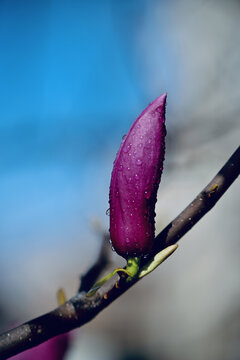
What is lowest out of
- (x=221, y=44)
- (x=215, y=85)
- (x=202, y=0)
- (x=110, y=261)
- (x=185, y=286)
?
(x=185, y=286)

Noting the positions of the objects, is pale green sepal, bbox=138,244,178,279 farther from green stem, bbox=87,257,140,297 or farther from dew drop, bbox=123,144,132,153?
dew drop, bbox=123,144,132,153

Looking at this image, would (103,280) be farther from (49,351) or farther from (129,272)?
(49,351)

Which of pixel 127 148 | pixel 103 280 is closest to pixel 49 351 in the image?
pixel 103 280

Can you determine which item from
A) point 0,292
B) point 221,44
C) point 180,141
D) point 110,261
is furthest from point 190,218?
point 0,292

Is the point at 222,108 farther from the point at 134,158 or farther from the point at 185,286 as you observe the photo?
the point at 134,158

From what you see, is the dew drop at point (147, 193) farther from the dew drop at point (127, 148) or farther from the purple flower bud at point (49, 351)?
the purple flower bud at point (49, 351)

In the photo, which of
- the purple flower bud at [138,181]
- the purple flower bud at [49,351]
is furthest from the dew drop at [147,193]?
the purple flower bud at [49,351]
